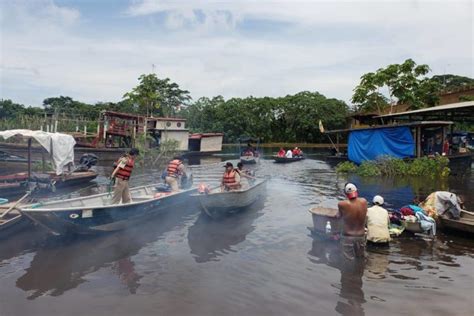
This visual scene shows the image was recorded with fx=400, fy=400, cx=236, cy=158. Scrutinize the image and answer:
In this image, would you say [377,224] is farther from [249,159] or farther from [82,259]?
[249,159]

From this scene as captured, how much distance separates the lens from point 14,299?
21.8 feet

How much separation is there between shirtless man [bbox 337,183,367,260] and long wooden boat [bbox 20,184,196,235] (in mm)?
5484

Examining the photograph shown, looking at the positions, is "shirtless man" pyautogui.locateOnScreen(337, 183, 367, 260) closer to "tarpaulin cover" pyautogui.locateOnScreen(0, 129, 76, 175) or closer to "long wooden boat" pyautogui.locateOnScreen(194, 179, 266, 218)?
"long wooden boat" pyautogui.locateOnScreen(194, 179, 266, 218)

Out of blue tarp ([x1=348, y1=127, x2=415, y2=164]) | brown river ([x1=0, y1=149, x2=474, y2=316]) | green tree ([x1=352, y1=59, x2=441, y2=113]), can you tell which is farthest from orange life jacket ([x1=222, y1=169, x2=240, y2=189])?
green tree ([x1=352, y1=59, x2=441, y2=113])

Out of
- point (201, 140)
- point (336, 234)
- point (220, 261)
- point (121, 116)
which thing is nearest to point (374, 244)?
point (336, 234)

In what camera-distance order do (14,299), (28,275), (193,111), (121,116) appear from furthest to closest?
(193,111) < (121,116) < (28,275) < (14,299)

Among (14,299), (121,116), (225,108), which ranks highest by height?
(225,108)

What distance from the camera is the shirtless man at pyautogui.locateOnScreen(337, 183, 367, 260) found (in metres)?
7.51

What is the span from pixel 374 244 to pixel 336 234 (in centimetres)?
84

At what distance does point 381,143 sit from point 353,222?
62.2 ft

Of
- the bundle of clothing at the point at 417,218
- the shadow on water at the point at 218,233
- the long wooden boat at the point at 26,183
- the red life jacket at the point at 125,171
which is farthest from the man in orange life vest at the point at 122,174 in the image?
the bundle of clothing at the point at 417,218

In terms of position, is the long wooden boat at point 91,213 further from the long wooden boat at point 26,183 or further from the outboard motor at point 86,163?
the outboard motor at point 86,163

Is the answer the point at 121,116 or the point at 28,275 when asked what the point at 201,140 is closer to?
the point at 121,116

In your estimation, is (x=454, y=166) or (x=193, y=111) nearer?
(x=454, y=166)
